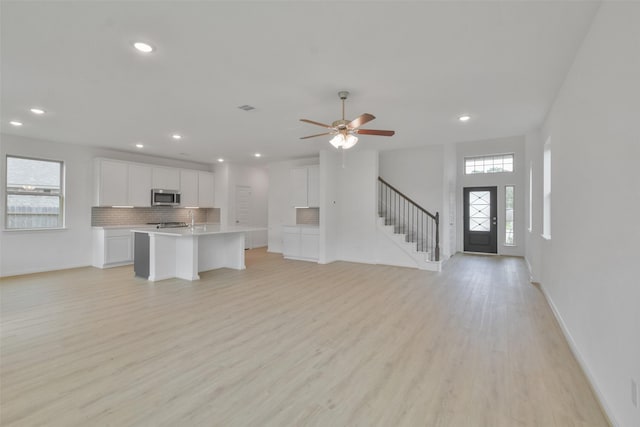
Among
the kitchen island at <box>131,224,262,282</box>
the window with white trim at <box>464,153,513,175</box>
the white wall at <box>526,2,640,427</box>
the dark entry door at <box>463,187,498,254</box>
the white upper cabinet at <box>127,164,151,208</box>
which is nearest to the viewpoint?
the white wall at <box>526,2,640,427</box>

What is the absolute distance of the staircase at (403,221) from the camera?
7.43m

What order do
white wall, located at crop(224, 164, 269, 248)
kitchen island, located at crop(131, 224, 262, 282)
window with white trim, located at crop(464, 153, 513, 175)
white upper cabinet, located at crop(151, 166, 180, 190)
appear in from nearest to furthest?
kitchen island, located at crop(131, 224, 262, 282)
white upper cabinet, located at crop(151, 166, 180, 190)
window with white trim, located at crop(464, 153, 513, 175)
white wall, located at crop(224, 164, 269, 248)

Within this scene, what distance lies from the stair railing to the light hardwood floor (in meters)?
2.80

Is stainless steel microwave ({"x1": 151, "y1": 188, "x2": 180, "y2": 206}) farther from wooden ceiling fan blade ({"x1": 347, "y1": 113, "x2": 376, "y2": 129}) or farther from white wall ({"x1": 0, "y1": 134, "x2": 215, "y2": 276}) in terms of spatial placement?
wooden ceiling fan blade ({"x1": 347, "y1": 113, "x2": 376, "y2": 129})

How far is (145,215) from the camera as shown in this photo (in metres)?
8.26

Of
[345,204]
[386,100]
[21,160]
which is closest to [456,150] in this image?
[345,204]

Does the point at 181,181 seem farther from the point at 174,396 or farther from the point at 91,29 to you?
the point at 174,396

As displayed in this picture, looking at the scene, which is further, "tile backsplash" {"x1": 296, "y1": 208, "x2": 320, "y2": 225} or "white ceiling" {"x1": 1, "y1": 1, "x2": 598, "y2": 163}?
"tile backsplash" {"x1": 296, "y1": 208, "x2": 320, "y2": 225}

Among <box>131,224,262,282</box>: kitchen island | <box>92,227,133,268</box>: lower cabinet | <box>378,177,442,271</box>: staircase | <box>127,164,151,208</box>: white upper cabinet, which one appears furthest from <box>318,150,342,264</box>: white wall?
<box>92,227,133,268</box>: lower cabinet

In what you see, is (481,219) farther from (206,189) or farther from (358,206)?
(206,189)

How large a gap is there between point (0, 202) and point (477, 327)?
8396mm

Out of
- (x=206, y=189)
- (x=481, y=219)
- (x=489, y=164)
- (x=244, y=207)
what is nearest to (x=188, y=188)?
(x=206, y=189)

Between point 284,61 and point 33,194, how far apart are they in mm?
6548

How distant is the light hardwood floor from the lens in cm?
204
